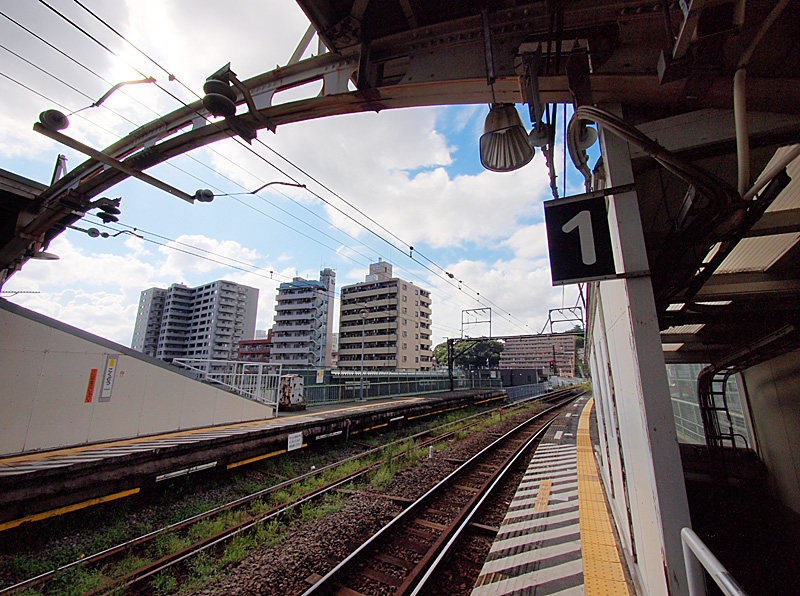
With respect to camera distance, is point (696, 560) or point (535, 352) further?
point (535, 352)

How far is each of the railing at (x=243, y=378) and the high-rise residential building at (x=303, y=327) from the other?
179ft

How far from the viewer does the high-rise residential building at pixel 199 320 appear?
83.6m

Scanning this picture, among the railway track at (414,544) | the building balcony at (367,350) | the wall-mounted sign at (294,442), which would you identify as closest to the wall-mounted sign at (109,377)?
the wall-mounted sign at (294,442)

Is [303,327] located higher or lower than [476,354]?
higher

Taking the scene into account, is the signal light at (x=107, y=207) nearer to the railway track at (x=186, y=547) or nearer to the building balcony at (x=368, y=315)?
the railway track at (x=186, y=547)

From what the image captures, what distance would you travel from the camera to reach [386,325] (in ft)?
201

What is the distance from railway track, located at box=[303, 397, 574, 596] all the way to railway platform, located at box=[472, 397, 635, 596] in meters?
0.70

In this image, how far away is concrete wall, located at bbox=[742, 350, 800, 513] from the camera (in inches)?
236

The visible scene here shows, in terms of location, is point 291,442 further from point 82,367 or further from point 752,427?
point 752,427

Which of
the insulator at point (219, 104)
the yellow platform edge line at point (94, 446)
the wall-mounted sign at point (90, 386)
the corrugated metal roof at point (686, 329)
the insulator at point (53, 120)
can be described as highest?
the insulator at point (53, 120)

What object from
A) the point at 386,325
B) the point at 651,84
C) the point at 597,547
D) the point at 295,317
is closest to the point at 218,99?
the point at 651,84

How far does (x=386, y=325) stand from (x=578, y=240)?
5893cm

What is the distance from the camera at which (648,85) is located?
2725mm

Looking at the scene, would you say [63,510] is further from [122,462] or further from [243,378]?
[243,378]
